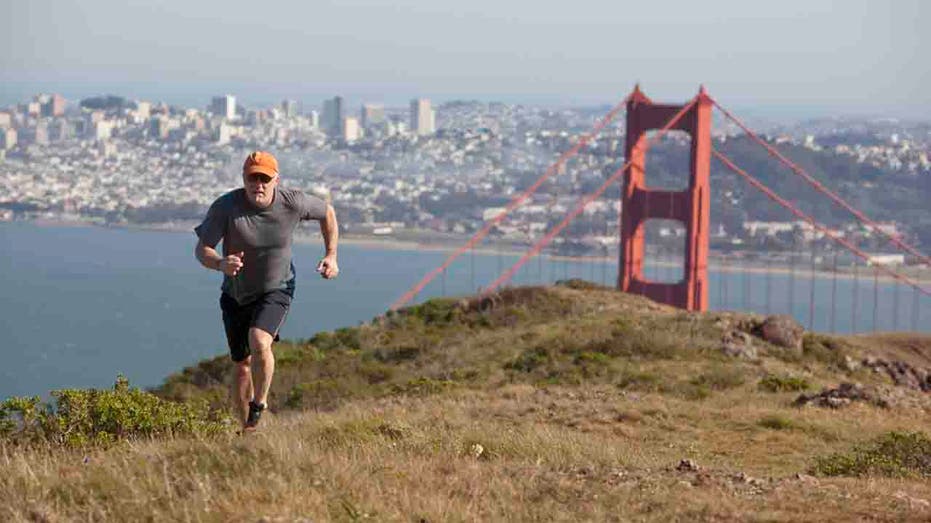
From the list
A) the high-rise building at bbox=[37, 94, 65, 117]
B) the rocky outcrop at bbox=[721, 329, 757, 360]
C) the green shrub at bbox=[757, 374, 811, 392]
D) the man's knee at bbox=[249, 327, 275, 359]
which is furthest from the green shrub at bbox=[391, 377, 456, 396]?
the high-rise building at bbox=[37, 94, 65, 117]

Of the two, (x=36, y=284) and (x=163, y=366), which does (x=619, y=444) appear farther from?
(x=36, y=284)

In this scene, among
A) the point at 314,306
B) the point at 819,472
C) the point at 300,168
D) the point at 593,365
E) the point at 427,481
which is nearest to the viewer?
the point at 427,481

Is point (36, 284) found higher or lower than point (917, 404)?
lower

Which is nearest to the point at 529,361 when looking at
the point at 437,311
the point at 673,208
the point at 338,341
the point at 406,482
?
the point at 338,341

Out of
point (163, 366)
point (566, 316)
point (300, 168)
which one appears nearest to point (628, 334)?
point (566, 316)

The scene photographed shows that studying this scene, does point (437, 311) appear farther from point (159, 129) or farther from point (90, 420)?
point (159, 129)

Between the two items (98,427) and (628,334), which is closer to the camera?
(98,427)

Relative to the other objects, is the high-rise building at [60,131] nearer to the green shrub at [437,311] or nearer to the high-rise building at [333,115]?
the high-rise building at [333,115]
